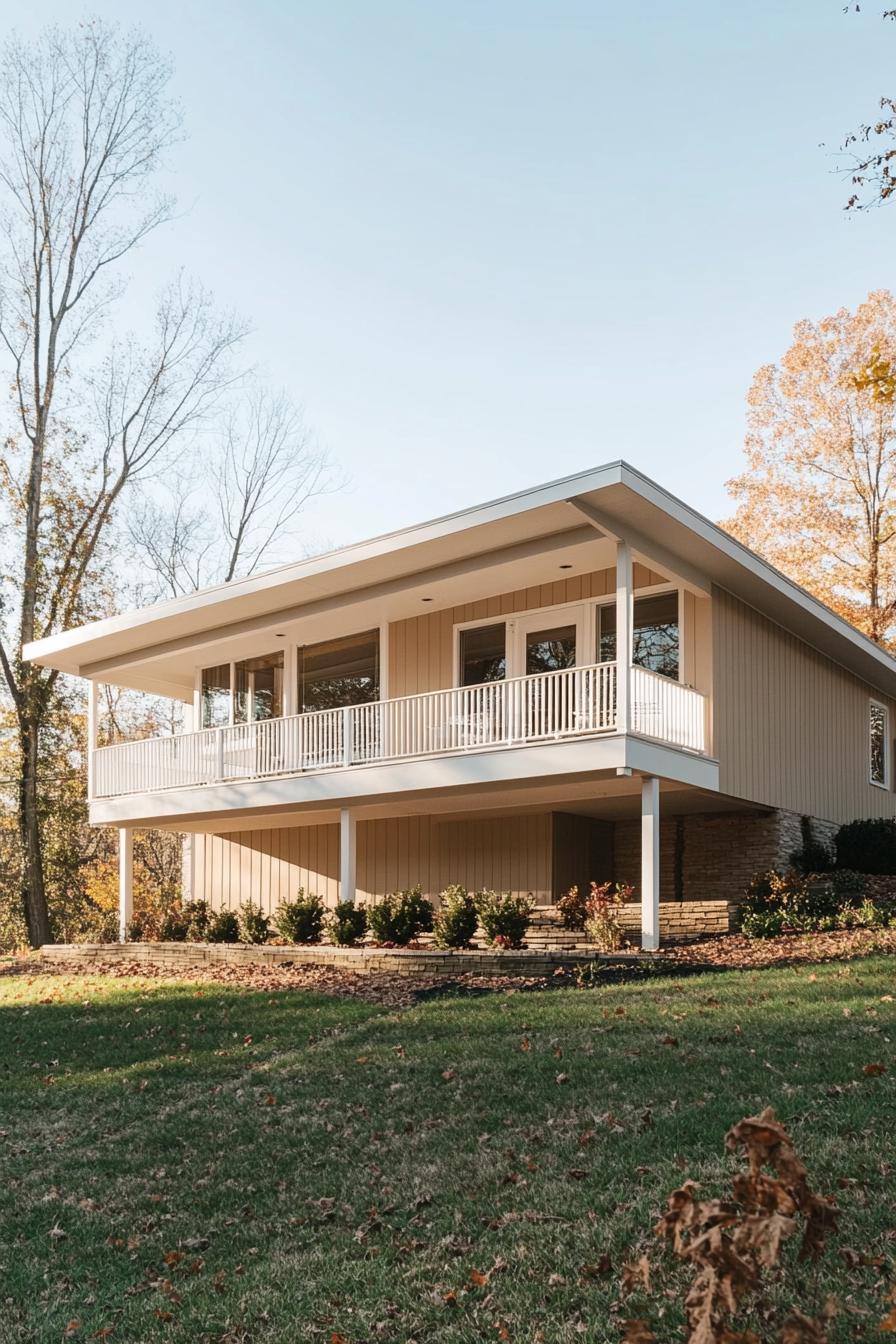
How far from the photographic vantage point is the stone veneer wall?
56.7 feet

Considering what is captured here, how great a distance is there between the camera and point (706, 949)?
44.9 feet

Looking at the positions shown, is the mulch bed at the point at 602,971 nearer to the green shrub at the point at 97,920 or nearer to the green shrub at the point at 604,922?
the green shrub at the point at 604,922

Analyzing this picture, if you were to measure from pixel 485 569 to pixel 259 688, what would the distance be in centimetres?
647

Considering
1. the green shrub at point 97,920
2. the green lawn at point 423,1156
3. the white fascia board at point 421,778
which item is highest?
the white fascia board at point 421,778

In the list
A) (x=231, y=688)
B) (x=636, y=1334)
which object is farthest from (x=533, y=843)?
(x=636, y=1334)

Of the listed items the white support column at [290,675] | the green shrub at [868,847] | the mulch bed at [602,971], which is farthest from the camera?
the white support column at [290,675]

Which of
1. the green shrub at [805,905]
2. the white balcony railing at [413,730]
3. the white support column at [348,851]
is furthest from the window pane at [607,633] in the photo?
the white support column at [348,851]

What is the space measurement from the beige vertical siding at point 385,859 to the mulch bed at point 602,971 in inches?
142

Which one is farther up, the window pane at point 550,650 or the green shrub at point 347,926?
the window pane at point 550,650

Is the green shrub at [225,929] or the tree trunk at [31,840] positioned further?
the tree trunk at [31,840]

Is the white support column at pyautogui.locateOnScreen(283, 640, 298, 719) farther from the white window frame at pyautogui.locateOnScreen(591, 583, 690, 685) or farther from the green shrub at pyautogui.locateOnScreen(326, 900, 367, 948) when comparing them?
the white window frame at pyautogui.locateOnScreen(591, 583, 690, 685)

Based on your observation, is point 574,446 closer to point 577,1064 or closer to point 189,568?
point 189,568

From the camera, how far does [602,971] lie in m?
12.5

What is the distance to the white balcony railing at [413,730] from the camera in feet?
47.9
